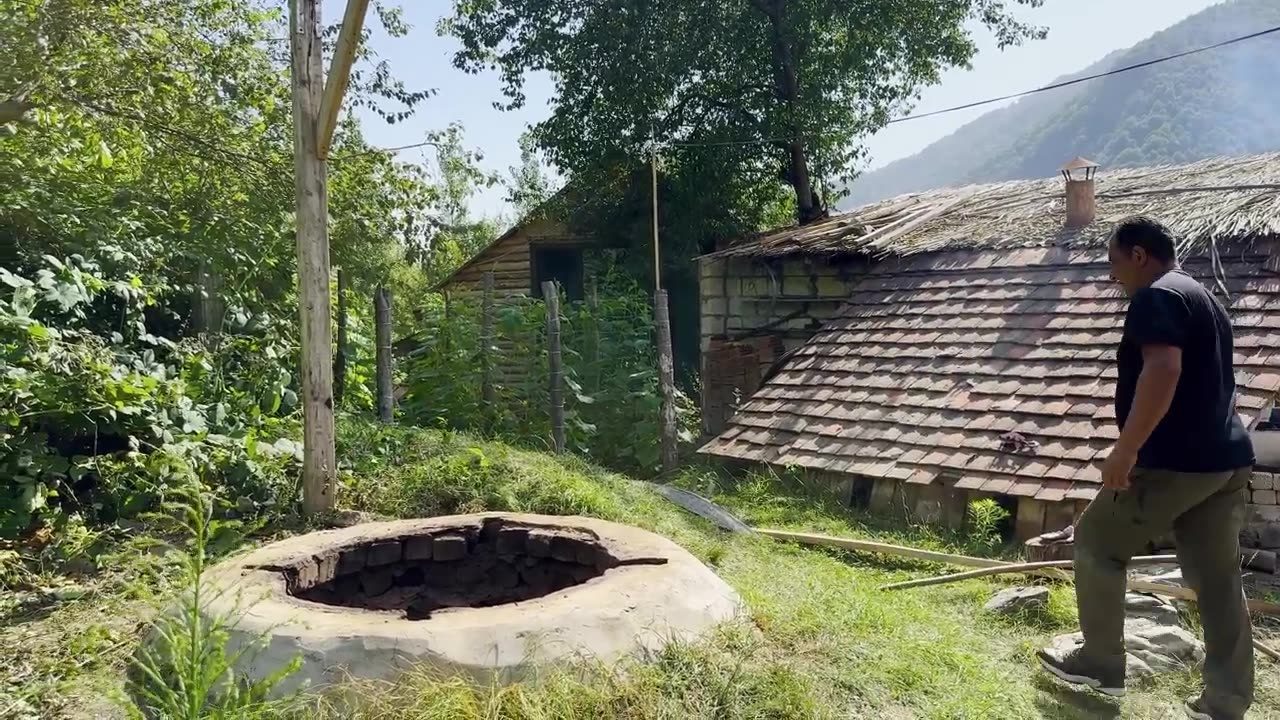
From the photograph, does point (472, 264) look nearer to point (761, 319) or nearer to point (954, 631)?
point (761, 319)

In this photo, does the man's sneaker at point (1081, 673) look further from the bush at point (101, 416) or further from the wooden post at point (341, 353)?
the wooden post at point (341, 353)

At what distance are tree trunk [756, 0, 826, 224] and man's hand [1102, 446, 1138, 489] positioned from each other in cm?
937

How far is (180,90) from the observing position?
6582 millimetres

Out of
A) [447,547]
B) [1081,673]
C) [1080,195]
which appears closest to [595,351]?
[1080,195]

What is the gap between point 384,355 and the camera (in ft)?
25.7

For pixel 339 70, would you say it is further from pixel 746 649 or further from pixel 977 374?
pixel 977 374

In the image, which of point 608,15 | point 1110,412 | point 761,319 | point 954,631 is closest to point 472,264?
point 608,15

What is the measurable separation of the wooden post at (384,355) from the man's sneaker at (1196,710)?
6011 mm

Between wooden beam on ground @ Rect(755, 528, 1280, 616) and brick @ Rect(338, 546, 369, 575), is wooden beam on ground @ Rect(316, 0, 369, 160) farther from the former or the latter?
wooden beam on ground @ Rect(755, 528, 1280, 616)

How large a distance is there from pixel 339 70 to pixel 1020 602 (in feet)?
14.4

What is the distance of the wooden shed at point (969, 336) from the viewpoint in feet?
19.8

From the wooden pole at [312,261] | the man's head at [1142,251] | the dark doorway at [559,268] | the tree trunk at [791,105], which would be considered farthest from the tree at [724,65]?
the man's head at [1142,251]

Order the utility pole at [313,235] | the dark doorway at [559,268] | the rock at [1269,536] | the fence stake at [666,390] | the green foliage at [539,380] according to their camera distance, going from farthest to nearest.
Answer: the dark doorway at [559,268], the green foliage at [539,380], the fence stake at [666,390], the rock at [1269,536], the utility pole at [313,235]

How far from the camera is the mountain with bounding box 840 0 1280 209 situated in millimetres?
41656
